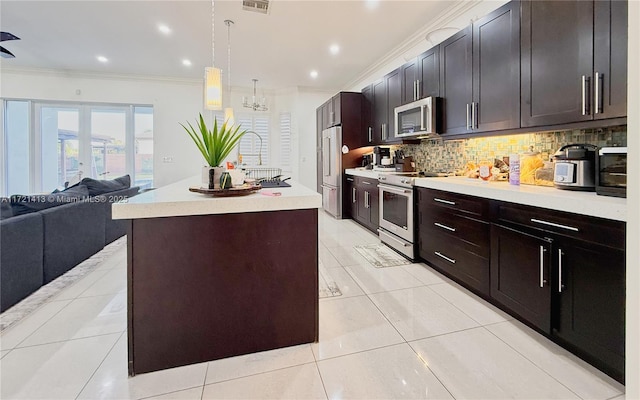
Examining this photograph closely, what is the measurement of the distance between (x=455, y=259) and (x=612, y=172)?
1.29m

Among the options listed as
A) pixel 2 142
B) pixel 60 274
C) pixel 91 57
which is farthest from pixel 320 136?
pixel 2 142

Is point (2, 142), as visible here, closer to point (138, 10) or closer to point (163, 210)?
point (138, 10)

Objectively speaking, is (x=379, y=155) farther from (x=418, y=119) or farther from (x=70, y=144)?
(x=70, y=144)

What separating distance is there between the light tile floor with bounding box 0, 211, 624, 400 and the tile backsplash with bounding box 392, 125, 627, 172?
4.51 feet

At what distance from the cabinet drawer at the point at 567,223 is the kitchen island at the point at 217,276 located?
4.42ft

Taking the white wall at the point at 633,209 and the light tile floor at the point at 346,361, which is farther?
the light tile floor at the point at 346,361

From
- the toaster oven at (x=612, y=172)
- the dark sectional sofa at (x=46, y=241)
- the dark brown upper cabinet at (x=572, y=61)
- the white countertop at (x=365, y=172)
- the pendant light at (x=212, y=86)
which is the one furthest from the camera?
the white countertop at (x=365, y=172)

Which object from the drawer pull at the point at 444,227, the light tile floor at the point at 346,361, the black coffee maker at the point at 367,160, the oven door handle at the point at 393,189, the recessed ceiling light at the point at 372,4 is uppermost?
the recessed ceiling light at the point at 372,4

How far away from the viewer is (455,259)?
8.65ft

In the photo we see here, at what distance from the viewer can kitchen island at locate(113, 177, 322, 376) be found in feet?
5.03

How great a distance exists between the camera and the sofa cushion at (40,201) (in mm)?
2486

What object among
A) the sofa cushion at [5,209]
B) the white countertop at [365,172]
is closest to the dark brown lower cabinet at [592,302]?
the white countertop at [365,172]

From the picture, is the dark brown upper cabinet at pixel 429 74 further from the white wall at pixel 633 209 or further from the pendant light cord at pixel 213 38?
the white wall at pixel 633 209

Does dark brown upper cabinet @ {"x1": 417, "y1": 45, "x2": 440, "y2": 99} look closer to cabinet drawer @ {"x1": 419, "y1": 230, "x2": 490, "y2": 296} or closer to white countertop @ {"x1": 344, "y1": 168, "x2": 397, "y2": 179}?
white countertop @ {"x1": 344, "y1": 168, "x2": 397, "y2": 179}
